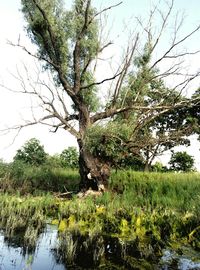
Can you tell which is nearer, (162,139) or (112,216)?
(112,216)

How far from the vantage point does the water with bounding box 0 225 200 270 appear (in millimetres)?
5254

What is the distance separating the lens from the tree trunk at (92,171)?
14875 millimetres

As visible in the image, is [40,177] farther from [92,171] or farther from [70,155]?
[70,155]

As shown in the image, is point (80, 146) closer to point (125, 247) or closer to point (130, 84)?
point (130, 84)

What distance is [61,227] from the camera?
7316 mm

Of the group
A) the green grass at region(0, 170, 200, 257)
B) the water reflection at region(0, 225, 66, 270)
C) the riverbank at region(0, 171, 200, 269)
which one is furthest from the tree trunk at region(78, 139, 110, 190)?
the water reflection at region(0, 225, 66, 270)

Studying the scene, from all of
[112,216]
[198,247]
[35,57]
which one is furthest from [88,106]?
[198,247]

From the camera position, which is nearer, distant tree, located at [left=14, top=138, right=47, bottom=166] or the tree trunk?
the tree trunk

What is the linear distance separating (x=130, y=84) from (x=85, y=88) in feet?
7.13

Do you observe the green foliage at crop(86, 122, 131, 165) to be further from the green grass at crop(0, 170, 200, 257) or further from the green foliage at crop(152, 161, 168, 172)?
the green foliage at crop(152, 161, 168, 172)

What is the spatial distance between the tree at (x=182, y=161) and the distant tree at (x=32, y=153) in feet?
37.1

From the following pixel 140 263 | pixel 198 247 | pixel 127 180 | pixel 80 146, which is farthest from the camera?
pixel 127 180

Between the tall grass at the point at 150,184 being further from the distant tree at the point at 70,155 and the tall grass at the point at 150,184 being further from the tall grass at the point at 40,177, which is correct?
the distant tree at the point at 70,155

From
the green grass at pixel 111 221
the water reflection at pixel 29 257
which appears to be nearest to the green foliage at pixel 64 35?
the green grass at pixel 111 221
